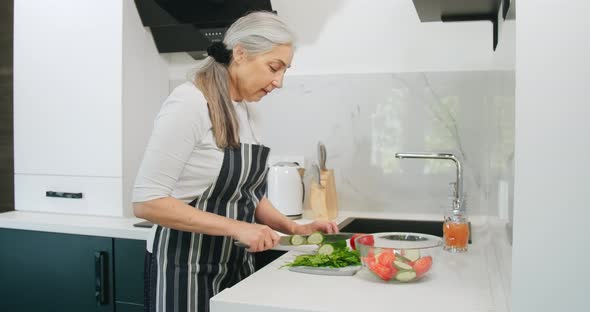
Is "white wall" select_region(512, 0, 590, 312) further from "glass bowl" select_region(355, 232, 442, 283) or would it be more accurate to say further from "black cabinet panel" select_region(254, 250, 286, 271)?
"black cabinet panel" select_region(254, 250, 286, 271)

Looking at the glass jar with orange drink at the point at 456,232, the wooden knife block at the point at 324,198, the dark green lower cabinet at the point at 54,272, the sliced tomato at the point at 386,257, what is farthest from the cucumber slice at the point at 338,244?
the dark green lower cabinet at the point at 54,272

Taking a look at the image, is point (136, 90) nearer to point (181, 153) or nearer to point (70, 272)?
point (70, 272)

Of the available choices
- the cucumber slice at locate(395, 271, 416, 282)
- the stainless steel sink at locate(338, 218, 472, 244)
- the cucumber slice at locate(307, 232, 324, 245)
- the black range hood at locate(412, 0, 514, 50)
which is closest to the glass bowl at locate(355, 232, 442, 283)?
the cucumber slice at locate(395, 271, 416, 282)

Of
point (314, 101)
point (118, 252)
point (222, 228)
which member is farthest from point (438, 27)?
point (118, 252)

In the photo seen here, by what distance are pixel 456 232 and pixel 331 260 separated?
44 cm

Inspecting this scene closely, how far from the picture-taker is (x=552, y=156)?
0.93 m

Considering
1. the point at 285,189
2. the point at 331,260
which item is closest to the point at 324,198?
the point at 285,189

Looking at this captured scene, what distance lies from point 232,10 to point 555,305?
171 centimetres

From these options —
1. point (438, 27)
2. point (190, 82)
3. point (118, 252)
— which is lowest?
point (118, 252)

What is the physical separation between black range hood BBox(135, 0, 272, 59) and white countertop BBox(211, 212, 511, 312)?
1189 millimetres

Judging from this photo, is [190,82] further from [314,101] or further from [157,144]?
[314,101]

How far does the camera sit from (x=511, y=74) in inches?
40.1

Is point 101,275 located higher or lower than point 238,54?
lower

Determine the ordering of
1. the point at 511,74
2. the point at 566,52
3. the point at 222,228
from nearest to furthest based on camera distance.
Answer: the point at 566,52
the point at 511,74
the point at 222,228
